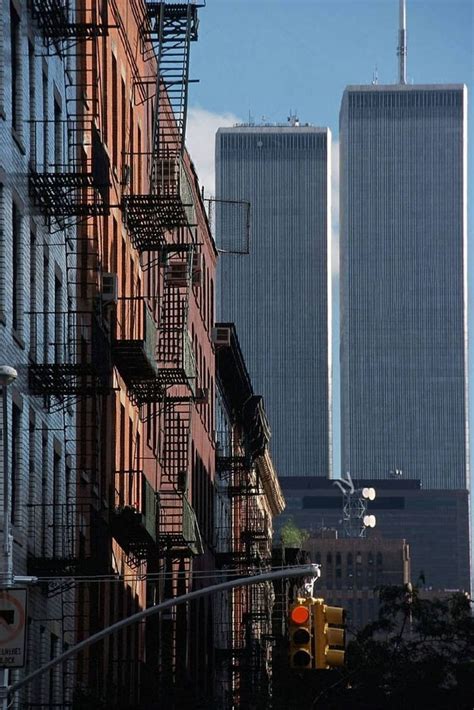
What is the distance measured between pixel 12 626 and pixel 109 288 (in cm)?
2263

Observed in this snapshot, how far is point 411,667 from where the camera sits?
97.9m

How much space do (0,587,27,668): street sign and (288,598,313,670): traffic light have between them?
4394 millimetres

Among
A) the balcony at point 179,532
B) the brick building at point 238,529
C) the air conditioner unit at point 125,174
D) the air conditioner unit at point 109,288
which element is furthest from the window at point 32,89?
the brick building at point 238,529

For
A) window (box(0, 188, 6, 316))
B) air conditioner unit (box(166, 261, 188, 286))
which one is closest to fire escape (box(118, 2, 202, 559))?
air conditioner unit (box(166, 261, 188, 286))

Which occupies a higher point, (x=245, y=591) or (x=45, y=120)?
(x=45, y=120)

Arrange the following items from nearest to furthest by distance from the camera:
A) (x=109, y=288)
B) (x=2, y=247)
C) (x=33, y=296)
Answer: (x=2, y=247), (x=33, y=296), (x=109, y=288)

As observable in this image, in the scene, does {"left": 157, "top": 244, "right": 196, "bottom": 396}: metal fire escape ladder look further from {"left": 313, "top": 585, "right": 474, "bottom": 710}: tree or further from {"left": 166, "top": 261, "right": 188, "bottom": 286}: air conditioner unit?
{"left": 313, "top": 585, "right": 474, "bottom": 710}: tree

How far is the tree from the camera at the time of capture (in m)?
97.2

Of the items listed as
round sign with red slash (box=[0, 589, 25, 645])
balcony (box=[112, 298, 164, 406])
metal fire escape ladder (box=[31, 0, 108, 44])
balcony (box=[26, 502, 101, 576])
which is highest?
metal fire escape ladder (box=[31, 0, 108, 44])

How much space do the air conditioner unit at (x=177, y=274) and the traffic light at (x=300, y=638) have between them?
37.7 metres

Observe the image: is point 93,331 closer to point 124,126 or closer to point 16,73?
point 124,126

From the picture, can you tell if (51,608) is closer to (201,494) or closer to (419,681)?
(201,494)

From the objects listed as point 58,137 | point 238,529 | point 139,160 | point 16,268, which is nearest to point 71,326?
point 58,137

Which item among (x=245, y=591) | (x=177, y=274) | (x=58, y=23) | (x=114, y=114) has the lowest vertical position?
(x=245, y=591)
